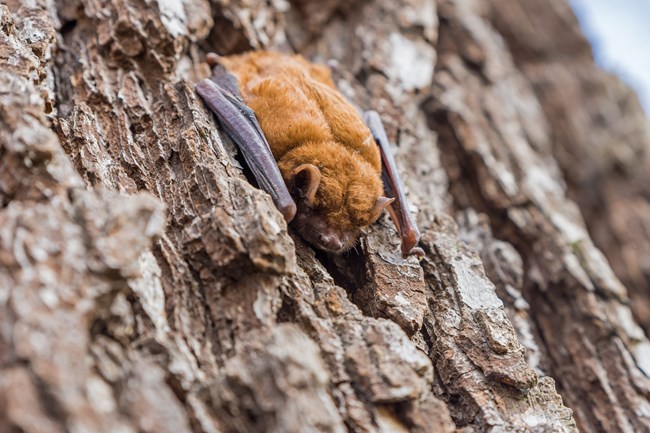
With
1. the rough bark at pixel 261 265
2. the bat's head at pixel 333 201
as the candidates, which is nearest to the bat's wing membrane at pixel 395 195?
the rough bark at pixel 261 265

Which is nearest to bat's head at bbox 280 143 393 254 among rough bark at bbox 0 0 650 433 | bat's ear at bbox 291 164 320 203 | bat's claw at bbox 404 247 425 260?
bat's ear at bbox 291 164 320 203

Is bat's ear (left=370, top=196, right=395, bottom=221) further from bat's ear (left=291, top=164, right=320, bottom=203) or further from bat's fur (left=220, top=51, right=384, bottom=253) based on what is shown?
bat's ear (left=291, top=164, right=320, bottom=203)

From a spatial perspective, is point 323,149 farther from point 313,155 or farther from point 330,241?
point 330,241

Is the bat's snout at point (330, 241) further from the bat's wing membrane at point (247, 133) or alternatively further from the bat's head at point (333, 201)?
the bat's wing membrane at point (247, 133)

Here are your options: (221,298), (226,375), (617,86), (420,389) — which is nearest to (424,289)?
(420,389)

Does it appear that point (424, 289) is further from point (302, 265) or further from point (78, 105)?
point (78, 105)
